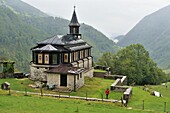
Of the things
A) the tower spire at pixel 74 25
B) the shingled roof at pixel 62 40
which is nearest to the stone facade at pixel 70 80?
the shingled roof at pixel 62 40

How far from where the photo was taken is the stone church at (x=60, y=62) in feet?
117

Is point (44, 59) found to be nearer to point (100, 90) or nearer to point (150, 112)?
point (100, 90)

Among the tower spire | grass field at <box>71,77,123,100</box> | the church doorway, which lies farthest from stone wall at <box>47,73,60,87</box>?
the tower spire

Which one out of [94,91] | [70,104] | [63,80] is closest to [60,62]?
[63,80]

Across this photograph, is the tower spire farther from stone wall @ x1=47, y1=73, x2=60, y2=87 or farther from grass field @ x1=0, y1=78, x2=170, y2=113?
grass field @ x1=0, y1=78, x2=170, y2=113

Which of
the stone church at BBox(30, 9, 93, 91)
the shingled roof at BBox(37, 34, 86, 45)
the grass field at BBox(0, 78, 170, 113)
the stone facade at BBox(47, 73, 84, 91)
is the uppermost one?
the shingled roof at BBox(37, 34, 86, 45)

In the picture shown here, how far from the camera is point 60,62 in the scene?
133ft

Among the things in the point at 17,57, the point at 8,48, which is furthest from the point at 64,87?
the point at 8,48

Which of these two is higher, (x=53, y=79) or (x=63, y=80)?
(x=53, y=79)

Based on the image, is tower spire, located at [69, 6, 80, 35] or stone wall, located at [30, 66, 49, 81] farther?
tower spire, located at [69, 6, 80, 35]

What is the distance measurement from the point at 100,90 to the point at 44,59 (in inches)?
400

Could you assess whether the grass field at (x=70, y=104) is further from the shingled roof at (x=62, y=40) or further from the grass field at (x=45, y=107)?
the shingled roof at (x=62, y=40)

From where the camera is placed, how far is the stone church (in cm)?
3578

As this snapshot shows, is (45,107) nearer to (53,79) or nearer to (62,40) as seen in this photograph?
(53,79)
